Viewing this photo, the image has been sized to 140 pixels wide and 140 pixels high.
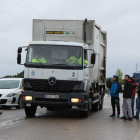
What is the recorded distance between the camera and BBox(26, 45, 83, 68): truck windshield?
1339 cm

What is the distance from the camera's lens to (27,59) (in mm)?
13609

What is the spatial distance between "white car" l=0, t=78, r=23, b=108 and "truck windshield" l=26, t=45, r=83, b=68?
530 centimetres

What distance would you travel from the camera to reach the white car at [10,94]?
1830cm

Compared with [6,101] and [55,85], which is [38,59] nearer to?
[55,85]

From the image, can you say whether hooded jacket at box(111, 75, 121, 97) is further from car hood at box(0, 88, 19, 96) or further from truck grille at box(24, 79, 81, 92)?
car hood at box(0, 88, 19, 96)

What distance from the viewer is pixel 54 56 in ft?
44.3

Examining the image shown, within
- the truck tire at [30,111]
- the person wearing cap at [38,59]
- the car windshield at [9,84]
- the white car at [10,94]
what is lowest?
the truck tire at [30,111]

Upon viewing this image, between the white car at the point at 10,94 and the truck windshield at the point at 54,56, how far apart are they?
5.30 metres

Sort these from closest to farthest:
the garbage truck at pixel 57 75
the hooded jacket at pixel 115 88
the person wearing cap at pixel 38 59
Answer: the garbage truck at pixel 57 75 → the person wearing cap at pixel 38 59 → the hooded jacket at pixel 115 88

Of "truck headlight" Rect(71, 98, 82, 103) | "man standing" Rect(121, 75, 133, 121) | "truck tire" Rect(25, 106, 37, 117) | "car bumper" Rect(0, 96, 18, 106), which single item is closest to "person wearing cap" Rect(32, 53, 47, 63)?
"truck headlight" Rect(71, 98, 82, 103)

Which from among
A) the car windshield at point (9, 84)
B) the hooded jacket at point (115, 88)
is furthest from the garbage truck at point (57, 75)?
the car windshield at point (9, 84)

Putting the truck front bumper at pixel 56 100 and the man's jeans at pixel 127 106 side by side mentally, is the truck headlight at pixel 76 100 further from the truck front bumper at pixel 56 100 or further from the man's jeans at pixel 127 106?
the man's jeans at pixel 127 106

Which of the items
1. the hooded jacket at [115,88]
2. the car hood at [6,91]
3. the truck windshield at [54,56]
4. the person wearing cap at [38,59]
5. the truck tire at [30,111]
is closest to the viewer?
the truck windshield at [54,56]

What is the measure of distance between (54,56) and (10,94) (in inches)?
228
